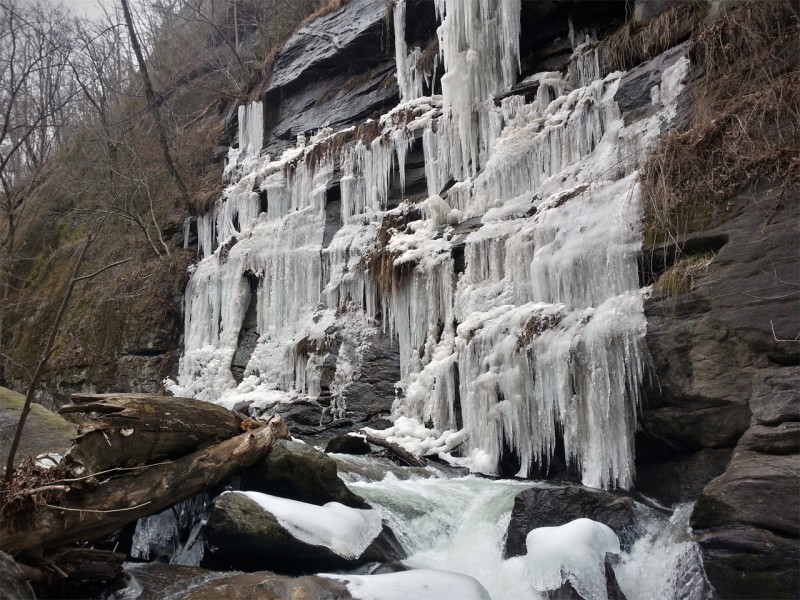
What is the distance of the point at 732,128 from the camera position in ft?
21.6

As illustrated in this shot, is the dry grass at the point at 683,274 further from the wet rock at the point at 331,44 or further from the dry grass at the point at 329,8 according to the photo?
the dry grass at the point at 329,8

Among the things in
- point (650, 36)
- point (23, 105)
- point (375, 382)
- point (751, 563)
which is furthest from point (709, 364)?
point (23, 105)

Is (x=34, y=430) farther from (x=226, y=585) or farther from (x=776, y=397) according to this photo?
(x=776, y=397)

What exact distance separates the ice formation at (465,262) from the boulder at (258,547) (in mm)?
2638

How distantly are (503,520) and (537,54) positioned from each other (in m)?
8.54

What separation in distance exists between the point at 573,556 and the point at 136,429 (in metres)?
2.99

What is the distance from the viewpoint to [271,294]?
1229 centimetres

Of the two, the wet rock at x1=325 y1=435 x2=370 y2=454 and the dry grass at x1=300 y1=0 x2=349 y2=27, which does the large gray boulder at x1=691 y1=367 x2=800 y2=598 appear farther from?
the dry grass at x1=300 y1=0 x2=349 y2=27

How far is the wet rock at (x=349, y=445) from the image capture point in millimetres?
7934

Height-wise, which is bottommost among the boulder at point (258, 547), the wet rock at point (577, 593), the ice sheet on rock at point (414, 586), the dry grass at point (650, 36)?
the wet rock at point (577, 593)

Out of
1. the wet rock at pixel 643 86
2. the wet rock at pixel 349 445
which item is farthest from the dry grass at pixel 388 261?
the wet rock at pixel 643 86

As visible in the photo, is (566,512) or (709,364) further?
(709,364)

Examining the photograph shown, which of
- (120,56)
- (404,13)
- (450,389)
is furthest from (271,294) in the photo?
(120,56)

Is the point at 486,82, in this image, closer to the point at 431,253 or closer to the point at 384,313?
the point at 431,253
